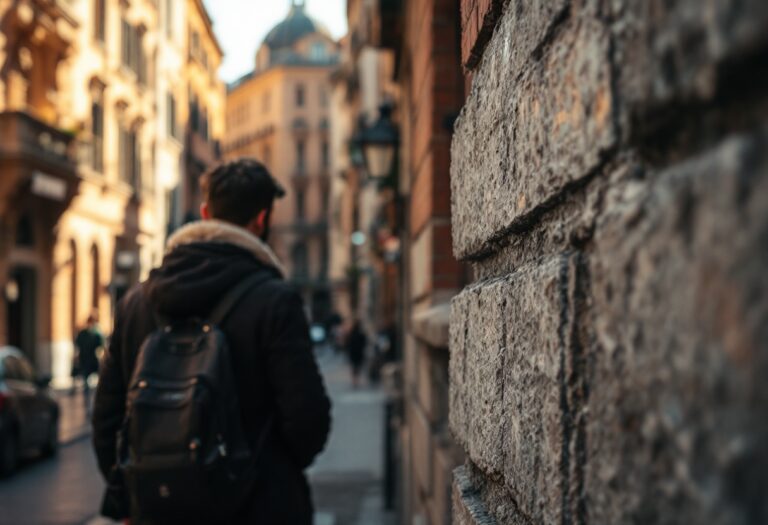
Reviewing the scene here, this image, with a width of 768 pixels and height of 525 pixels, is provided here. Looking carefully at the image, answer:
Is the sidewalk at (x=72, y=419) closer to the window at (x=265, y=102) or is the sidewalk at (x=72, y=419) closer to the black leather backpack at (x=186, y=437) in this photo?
the black leather backpack at (x=186, y=437)

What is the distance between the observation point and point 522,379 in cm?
136

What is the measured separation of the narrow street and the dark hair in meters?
5.77

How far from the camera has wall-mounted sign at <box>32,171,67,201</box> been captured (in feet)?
73.7

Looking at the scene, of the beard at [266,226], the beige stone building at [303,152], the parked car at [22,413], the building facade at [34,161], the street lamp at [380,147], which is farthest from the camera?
the beige stone building at [303,152]

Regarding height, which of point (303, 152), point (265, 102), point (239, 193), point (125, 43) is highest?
point (265, 102)

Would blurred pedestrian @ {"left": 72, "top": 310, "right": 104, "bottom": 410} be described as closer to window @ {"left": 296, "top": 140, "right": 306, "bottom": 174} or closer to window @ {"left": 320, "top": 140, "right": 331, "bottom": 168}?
window @ {"left": 296, "top": 140, "right": 306, "bottom": 174}

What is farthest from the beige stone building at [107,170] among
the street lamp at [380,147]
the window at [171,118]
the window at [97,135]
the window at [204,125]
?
A: the street lamp at [380,147]

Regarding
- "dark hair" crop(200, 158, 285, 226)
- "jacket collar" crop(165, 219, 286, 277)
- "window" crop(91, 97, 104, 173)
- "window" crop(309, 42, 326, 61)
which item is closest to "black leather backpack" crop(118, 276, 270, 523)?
"jacket collar" crop(165, 219, 286, 277)

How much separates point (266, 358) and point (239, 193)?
62 centimetres

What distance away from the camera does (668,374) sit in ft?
2.50

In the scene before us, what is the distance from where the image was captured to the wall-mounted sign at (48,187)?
22469mm

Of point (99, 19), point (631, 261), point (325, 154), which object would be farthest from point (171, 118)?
point (325, 154)

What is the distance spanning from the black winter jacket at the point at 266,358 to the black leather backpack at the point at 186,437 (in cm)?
12

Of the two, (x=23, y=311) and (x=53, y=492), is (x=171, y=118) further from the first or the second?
(x=53, y=492)
